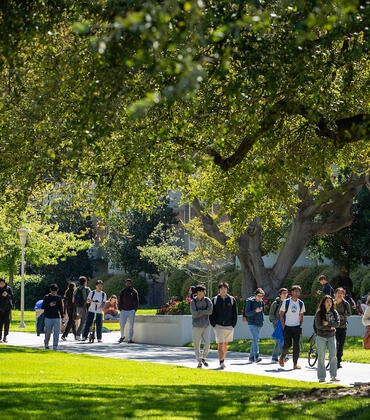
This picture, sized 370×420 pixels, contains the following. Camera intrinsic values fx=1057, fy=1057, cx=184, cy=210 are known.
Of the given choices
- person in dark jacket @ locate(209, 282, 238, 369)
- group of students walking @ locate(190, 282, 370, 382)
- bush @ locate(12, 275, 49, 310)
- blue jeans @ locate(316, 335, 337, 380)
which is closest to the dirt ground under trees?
blue jeans @ locate(316, 335, 337, 380)

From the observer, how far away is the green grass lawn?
12562 millimetres

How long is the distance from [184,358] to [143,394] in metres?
9.99

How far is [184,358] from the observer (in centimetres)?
2508

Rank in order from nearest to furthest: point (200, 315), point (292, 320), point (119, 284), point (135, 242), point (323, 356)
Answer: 1. point (323, 356)
2. point (292, 320)
3. point (200, 315)
4. point (119, 284)
5. point (135, 242)

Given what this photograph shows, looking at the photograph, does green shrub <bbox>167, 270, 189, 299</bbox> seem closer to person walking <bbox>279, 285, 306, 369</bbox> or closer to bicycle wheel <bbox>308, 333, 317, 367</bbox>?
bicycle wheel <bbox>308, 333, 317, 367</bbox>

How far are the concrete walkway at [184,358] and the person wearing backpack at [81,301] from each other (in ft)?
1.93

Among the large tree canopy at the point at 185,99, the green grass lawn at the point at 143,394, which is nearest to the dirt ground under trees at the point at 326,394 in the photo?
the green grass lawn at the point at 143,394

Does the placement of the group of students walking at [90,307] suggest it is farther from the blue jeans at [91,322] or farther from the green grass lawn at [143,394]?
the green grass lawn at [143,394]

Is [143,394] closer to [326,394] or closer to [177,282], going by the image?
[326,394]

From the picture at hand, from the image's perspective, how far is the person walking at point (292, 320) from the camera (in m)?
21.6

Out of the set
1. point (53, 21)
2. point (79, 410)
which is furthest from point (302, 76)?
point (79, 410)

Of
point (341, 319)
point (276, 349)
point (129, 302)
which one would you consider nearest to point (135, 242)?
point (129, 302)

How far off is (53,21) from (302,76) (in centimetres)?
316

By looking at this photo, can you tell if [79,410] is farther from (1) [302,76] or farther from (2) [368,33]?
(2) [368,33]
